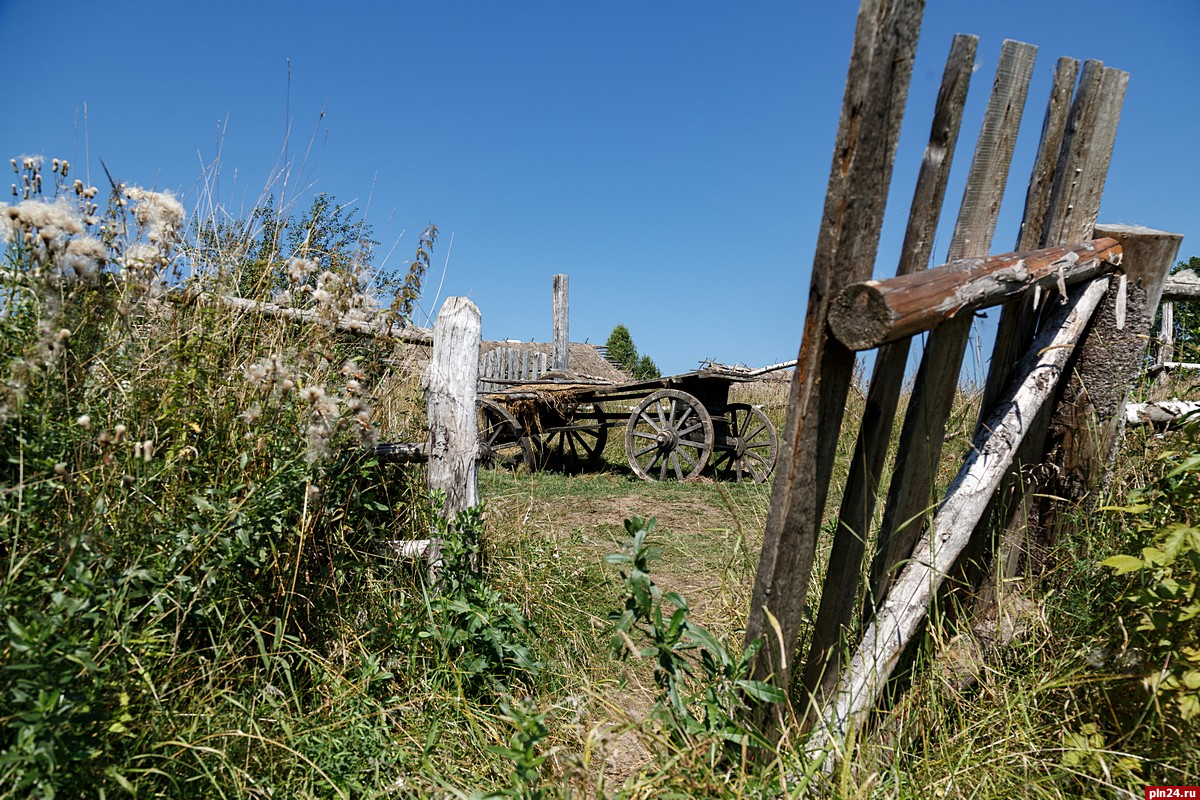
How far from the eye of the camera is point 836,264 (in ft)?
5.55

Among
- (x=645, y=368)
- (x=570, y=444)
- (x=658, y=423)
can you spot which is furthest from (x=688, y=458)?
(x=645, y=368)

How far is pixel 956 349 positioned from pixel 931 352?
0.32 feet

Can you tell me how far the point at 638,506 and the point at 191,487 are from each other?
541 centimetres

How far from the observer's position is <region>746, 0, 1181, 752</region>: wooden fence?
169 centimetres

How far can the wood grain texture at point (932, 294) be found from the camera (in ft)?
5.12

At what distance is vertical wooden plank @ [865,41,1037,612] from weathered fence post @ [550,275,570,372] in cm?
1188

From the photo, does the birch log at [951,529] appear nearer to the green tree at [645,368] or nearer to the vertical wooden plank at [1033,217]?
the vertical wooden plank at [1033,217]

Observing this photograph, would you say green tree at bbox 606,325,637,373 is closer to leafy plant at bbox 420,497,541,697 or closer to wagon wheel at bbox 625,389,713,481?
wagon wheel at bbox 625,389,713,481

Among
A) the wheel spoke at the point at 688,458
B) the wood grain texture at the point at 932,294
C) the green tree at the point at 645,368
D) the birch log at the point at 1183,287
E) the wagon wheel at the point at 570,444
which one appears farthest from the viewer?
the green tree at the point at 645,368

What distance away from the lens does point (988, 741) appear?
6.64 feet

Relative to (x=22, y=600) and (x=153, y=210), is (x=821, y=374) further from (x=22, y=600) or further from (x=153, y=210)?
(x=153, y=210)

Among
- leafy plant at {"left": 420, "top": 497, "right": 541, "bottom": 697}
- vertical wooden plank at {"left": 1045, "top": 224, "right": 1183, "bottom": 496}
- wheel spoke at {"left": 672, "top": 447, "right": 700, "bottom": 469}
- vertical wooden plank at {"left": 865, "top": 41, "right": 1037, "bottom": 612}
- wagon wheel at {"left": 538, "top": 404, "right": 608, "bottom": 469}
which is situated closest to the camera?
vertical wooden plank at {"left": 865, "top": 41, "right": 1037, "bottom": 612}

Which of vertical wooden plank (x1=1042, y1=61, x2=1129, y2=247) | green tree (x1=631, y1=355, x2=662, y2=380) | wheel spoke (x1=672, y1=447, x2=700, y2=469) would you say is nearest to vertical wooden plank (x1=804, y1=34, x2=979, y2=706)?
vertical wooden plank (x1=1042, y1=61, x2=1129, y2=247)

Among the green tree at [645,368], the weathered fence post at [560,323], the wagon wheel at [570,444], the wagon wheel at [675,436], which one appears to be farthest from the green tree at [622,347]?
the wagon wheel at [675,436]
